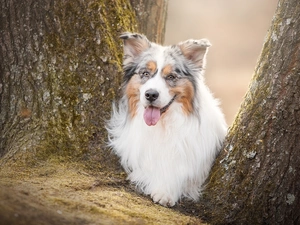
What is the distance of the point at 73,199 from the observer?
13.4ft

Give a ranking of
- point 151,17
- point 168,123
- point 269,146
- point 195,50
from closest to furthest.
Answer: point 269,146, point 168,123, point 195,50, point 151,17

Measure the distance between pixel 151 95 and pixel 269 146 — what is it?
1.11 m

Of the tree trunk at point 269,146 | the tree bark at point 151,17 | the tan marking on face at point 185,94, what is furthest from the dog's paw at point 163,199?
the tree bark at point 151,17

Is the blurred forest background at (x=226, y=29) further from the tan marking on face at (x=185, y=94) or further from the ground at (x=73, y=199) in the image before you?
the ground at (x=73, y=199)

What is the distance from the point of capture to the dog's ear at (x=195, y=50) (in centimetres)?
500

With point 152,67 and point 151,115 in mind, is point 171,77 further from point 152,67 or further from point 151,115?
point 151,115

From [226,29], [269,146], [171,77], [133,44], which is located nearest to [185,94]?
[171,77]

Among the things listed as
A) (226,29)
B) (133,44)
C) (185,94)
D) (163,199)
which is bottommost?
(163,199)

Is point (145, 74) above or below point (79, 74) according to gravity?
above

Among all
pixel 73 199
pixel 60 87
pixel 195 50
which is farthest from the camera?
pixel 60 87

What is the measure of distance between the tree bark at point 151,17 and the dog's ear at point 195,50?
1094mm

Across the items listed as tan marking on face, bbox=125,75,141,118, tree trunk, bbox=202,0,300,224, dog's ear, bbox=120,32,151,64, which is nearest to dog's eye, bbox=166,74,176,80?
tan marking on face, bbox=125,75,141,118

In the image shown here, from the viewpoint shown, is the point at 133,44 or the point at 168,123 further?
the point at 133,44

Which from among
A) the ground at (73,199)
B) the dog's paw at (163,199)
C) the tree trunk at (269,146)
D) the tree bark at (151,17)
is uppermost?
the tree bark at (151,17)
